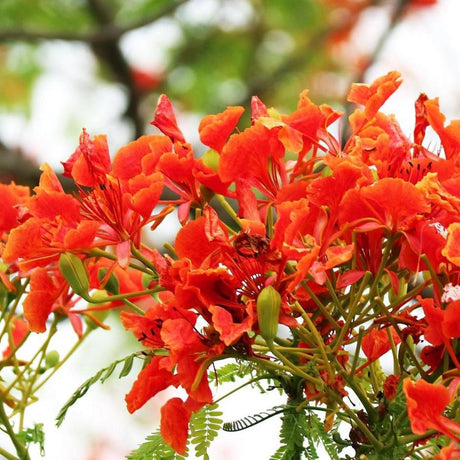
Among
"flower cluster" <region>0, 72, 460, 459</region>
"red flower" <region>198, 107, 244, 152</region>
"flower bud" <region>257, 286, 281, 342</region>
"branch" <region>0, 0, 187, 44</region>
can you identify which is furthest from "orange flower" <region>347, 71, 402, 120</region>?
"branch" <region>0, 0, 187, 44</region>

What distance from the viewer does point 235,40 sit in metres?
4.31

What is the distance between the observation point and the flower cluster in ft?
2.50

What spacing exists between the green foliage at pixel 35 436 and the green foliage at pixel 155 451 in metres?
0.17

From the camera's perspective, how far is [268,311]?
0.74m

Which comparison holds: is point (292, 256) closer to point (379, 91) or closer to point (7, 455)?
point (379, 91)

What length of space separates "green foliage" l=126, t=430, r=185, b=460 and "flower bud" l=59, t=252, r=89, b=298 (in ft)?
0.55

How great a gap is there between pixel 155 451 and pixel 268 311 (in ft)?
0.78

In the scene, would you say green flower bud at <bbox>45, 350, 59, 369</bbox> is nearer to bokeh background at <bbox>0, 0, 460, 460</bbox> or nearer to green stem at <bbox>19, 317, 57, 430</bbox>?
green stem at <bbox>19, 317, 57, 430</bbox>

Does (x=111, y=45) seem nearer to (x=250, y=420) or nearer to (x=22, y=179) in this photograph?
(x=22, y=179)

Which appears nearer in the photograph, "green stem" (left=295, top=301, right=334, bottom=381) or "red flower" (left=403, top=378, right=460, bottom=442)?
"red flower" (left=403, top=378, right=460, bottom=442)

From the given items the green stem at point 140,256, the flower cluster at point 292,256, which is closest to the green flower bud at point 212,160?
the flower cluster at point 292,256

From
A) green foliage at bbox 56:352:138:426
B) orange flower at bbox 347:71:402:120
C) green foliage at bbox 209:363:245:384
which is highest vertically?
orange flower at bbox 347:71:402:120

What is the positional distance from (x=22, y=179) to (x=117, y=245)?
1.95m

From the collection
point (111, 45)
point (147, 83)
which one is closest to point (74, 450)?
point (111, 45)
